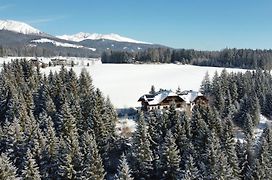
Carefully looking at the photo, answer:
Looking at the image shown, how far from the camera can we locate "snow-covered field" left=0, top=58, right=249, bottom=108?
111188 millimetres

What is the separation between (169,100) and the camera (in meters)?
87.8

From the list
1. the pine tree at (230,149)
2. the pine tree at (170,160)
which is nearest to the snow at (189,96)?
the pine tree at (230,149)

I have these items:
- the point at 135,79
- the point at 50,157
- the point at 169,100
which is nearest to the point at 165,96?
the point at 169,100

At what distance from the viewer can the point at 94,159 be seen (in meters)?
50.3

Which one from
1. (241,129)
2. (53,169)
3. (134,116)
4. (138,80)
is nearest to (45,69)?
(138,80)

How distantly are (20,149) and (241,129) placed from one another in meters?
51.3

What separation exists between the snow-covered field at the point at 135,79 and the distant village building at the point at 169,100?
11.2 metres

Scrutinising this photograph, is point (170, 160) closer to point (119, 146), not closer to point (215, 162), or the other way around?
point (215, 162)

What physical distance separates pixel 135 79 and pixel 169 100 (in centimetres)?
4844

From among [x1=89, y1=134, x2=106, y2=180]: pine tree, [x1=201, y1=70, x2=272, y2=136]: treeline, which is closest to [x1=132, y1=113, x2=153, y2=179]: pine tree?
[x1=89, y1=134, x2=106, y2=180]: pine tree

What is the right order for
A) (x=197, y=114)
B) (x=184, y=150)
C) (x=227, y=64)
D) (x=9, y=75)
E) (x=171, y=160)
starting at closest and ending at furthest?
(x=171, y=160) → (x=184, y=150) → (x=197, y=114) → (x=9, y=75) → (x=227, y=64)

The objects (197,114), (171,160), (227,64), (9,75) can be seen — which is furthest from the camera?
(227,64)

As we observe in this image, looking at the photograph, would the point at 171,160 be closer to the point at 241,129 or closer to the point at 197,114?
the point at 197,114

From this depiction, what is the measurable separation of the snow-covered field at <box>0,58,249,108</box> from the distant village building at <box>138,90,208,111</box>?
11151 mm
